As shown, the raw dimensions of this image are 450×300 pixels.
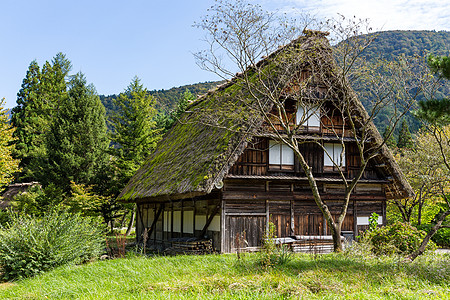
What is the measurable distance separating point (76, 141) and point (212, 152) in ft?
56.2

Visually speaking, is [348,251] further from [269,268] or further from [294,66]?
[294,66]

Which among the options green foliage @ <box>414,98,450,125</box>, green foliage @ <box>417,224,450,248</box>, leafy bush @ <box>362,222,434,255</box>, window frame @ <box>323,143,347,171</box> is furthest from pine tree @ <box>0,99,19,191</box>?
green foliage @ <box>417,224,450,248</box>

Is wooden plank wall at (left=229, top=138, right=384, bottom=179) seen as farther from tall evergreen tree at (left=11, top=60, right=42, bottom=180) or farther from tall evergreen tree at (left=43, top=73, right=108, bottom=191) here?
tall evergreen tree at (left=11, top=60, right=42, bottom=180)

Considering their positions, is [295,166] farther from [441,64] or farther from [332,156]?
[441,64]

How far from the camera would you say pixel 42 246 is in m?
11.6

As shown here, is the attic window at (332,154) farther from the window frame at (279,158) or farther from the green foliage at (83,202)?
the green foliage at (83,202)

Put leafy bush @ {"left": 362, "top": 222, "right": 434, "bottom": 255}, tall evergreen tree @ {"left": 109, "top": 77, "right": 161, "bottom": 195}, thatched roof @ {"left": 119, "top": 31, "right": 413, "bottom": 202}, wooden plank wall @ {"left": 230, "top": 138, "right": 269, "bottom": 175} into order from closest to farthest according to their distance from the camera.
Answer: leafy bush @ {"left": 362, "top": 222, "right": 434, "bottom": 255}
thatched roof @ {"left": 119, "top": 31, "right": 413, "bottom": 202}
wooden plank wall @ {"left": 230, "top": 138, "right": 269, "bottom": 175}
tall evergreen tree @ {"left": 109, "top": 77, "right": 161, "bottom": 195}

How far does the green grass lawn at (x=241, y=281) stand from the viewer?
7.66 metres

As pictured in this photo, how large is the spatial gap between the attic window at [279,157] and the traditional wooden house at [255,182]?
39 millimetres

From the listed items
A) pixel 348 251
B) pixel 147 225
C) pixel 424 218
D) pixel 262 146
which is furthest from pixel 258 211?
pixel 424 218

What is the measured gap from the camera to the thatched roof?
14984mm

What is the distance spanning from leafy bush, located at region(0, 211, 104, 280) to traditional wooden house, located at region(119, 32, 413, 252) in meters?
3.88

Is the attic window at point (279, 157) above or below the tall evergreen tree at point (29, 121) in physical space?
below

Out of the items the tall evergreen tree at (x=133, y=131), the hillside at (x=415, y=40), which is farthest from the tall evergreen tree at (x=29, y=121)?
the hillside at (x=415, y=40)
